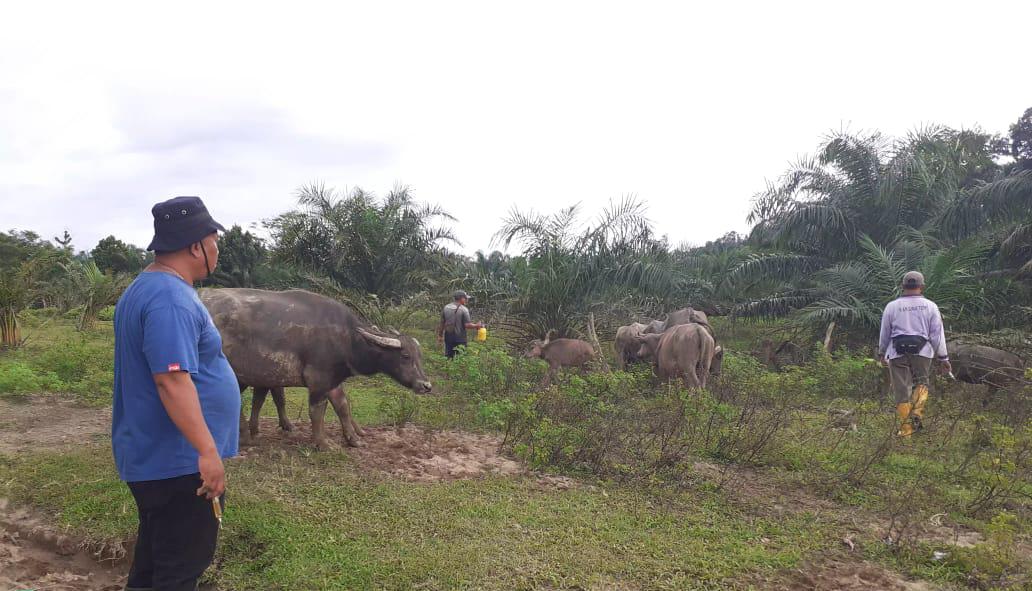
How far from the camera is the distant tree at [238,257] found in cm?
2223

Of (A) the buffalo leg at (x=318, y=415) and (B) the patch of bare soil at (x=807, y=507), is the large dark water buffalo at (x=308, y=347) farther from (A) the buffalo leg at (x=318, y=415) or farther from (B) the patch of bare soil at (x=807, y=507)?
(B) the patch of bare soil at (x=807, y=507)

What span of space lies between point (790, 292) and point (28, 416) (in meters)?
14.3

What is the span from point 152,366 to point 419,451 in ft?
12.3

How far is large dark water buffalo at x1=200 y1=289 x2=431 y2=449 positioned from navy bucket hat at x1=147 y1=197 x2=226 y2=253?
3139 millimetres

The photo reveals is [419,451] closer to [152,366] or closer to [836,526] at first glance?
[836,526]

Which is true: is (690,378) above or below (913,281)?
below

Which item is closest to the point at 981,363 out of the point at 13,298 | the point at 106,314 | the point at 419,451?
the point at 419,451

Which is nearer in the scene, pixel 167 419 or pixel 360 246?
pixel 167 419

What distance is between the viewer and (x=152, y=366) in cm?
219

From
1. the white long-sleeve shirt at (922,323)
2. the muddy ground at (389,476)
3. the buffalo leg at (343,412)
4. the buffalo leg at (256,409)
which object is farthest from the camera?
the white long-sleeve shirt at (922,323)

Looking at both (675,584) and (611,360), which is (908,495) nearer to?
(675,584)

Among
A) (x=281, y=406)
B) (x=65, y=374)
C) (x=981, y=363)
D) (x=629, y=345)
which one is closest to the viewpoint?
(x=281, y=406)

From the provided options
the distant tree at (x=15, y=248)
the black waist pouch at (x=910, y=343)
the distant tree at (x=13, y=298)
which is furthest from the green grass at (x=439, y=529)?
the distant tree at (x=15, y=248)

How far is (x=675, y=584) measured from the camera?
3379 millimetres
